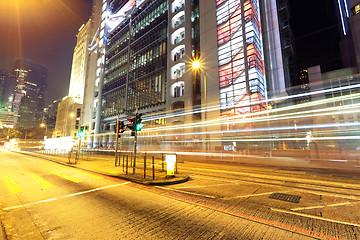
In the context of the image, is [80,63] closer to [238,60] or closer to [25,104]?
[238,60]

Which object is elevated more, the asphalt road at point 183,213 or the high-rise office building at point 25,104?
the high-rise office building at point 25,104

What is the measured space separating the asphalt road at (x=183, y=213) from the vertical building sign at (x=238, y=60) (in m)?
22.3

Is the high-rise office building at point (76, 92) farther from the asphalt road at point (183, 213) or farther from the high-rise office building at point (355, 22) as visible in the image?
the high-rise office building at point (355, 22)

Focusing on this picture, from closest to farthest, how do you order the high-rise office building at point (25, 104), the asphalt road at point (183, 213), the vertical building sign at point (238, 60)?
the asphalt road at point (183, 213) → the vertical building sign at point (238, 60) → the high-rise office building at point (25, 104)

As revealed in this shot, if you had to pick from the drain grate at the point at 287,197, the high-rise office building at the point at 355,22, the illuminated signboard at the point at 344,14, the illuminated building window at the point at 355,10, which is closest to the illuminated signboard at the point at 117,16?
the illuminated signboard at the point at 344,14

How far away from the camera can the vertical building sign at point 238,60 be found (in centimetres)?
2728

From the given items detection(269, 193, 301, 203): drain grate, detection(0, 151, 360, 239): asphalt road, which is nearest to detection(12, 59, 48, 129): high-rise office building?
detection(0, 151, 360, 239): asphalt road

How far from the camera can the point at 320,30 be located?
40.5 meters

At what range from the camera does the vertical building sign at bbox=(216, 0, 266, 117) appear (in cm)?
2728

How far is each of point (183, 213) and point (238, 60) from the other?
28914 millimetres

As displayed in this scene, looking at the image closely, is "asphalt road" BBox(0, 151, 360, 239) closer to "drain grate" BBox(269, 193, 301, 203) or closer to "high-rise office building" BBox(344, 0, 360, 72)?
"drain grate" BBox(269, 193, 301, 203)

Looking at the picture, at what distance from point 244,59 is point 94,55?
70841mm

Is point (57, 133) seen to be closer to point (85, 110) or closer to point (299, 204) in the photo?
point (85, 110)

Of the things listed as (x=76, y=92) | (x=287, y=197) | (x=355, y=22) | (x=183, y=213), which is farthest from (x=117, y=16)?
(x=287, y=197)
